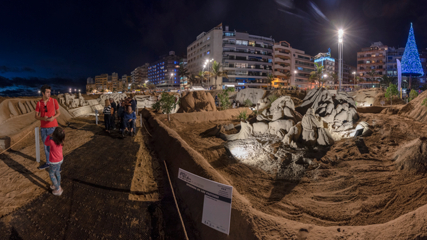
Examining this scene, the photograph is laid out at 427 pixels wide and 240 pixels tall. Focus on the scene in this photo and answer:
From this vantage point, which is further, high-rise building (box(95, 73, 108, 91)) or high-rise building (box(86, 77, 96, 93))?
high-rise building (box(95, 73, 108, 91))

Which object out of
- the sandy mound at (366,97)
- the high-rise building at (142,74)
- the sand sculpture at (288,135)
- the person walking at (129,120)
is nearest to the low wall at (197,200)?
the sand sculpture at (288,135)

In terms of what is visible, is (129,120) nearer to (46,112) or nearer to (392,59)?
(46,112)

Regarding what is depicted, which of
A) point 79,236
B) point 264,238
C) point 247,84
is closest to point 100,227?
point 79,236

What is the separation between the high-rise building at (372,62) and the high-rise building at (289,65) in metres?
19.1

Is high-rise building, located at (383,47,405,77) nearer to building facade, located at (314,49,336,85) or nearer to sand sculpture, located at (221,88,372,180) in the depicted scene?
building facade, located at (314,49,336,85)

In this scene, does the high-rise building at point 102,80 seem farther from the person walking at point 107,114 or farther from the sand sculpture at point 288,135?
the sand sculpture at point 288,135

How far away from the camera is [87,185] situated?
4.23 meters

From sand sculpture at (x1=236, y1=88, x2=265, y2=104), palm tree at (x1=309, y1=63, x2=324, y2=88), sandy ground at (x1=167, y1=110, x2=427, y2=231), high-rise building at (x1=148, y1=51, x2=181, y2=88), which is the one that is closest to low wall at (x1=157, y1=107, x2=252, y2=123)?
sandy ground at (x1=167, y1=110, x2=427, y2=231)

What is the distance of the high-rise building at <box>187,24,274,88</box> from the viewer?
57.3 m

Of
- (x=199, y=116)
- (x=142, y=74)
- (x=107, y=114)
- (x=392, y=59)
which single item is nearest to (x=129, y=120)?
(x=107, y=114)

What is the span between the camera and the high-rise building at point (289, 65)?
63.3 m

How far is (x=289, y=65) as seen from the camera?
66000 mm

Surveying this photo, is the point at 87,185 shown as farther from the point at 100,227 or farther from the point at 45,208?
the point at 100,227

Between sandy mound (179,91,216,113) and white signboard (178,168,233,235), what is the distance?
14727 mm
